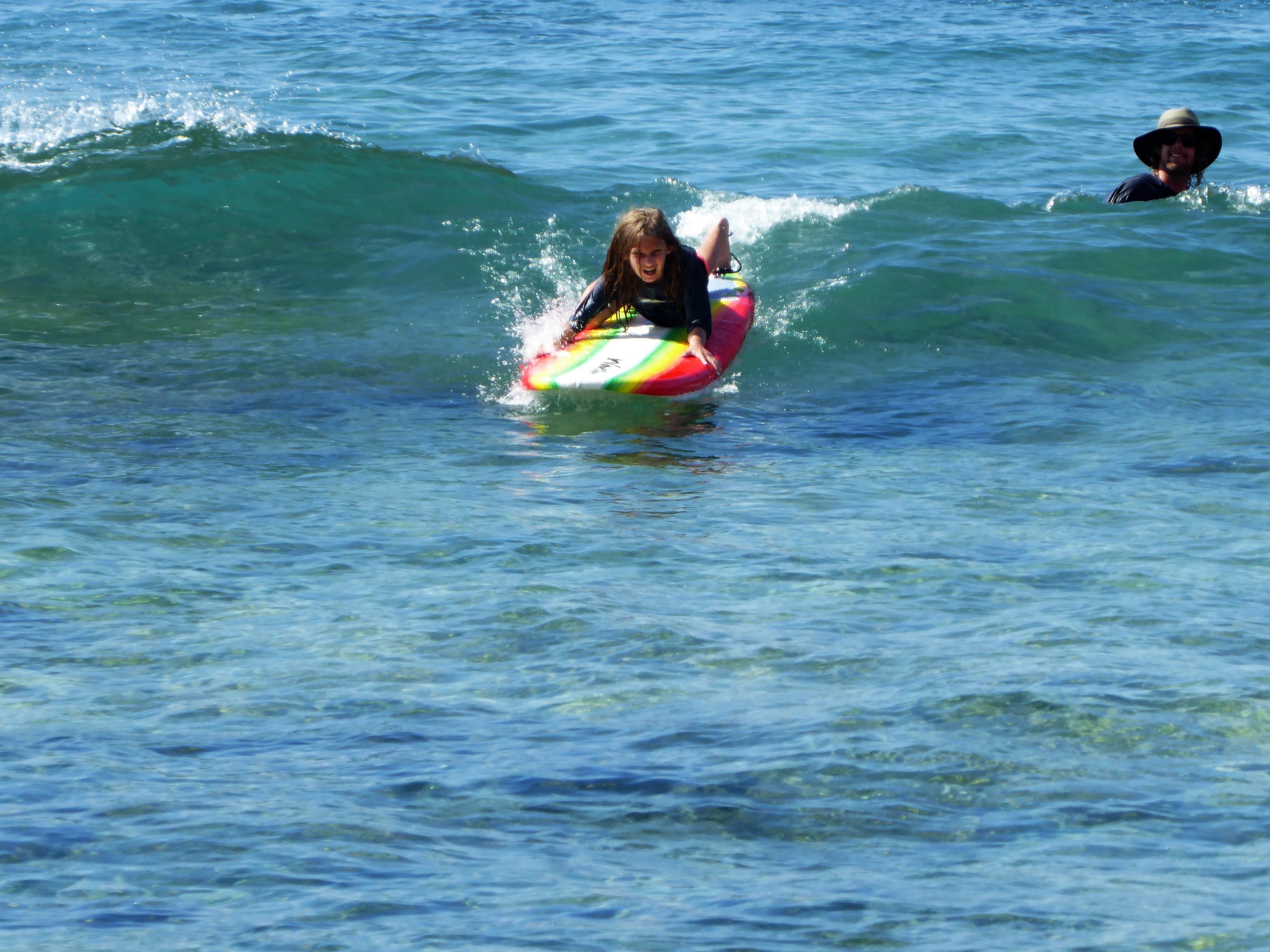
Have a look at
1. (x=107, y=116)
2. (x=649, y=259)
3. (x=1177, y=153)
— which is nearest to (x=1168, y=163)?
(x=1177, y=153)

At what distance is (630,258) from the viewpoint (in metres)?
9.15

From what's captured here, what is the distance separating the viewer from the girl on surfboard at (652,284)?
8.98 meters

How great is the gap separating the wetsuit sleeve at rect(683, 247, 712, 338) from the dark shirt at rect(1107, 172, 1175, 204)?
526 centimetres

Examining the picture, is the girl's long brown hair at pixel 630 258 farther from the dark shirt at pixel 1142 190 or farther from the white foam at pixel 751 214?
the dark shirt at pixel 1142 190

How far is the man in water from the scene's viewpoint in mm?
12688

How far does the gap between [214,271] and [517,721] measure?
332 inches

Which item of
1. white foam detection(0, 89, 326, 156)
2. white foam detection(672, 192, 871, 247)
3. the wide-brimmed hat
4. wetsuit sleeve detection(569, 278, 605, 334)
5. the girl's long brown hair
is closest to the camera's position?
the girl's long brown hair

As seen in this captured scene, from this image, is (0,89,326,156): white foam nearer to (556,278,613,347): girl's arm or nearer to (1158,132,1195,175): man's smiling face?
(556,278,613,347): girl's arm

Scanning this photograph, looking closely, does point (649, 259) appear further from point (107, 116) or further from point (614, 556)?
point (107, 116)

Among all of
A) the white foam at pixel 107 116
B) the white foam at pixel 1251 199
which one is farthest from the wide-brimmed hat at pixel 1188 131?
the white foam at pixel 107 116

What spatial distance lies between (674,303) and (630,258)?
1.39ft

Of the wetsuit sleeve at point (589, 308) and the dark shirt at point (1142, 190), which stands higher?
the dark shirt at point (1142, 190)

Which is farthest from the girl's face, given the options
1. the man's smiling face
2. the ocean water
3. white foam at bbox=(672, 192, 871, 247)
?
the man's smiling face

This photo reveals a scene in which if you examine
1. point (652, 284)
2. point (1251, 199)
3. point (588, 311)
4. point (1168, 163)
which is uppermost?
point (1168, 163)
